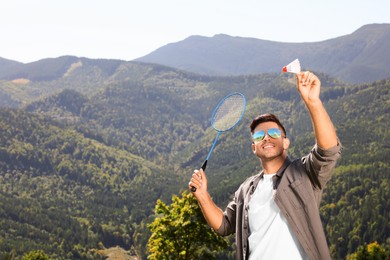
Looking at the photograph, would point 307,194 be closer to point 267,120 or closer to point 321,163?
point 321,163

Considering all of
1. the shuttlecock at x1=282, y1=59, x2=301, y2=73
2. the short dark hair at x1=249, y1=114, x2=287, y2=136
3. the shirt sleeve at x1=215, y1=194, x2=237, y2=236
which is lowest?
the shirt sleeve at x1=215, y1=194, x2=237, y2=236

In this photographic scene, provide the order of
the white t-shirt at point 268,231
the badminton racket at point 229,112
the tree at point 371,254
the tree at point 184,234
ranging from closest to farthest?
1. the white t-shirt at point 268,231
2. the badminton racket at point 229,112
3. the tree at point 184,234
4. the tree at point 371,254

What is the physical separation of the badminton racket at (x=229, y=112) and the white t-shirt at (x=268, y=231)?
353 centimetres

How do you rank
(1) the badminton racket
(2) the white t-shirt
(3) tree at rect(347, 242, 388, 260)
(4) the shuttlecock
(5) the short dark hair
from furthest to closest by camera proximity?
(3) tree at rect(347, 242, 388, 260), (1) the badminton racket, (5) the short dark hair, (2) the white t-shirt, (4) the shuttlecock

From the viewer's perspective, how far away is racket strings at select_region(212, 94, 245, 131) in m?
10.4

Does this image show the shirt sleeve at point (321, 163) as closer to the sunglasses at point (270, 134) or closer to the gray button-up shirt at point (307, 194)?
the gray button-up shirt at point (307, 194)

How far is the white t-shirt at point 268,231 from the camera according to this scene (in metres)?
6.33

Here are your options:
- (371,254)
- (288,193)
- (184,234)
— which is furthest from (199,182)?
(371,254)

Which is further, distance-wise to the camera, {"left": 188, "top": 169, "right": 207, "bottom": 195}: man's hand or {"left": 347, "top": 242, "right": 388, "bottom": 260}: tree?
{"left": 347, "top": 242, "right": 388, "bottom": 260}: tree

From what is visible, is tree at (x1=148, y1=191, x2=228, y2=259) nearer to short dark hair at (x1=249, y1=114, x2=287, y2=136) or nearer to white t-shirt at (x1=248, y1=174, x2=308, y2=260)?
short dark hair at (x1=249, y1=114, x2=287, y2=136)

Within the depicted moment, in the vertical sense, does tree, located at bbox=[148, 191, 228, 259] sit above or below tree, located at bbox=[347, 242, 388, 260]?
above

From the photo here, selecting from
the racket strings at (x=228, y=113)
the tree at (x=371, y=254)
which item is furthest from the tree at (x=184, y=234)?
the tree at (x=371, y=254)

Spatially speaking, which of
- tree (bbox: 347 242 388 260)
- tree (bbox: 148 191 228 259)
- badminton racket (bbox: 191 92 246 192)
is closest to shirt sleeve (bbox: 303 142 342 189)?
badminton racket (bbox: 191 92 246 192)

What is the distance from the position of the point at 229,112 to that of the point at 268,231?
4.90 m
